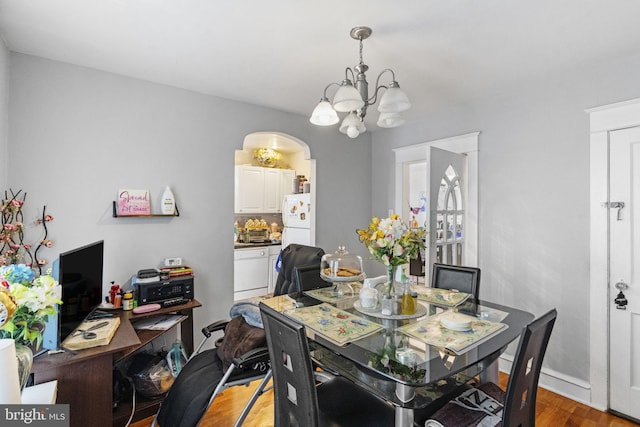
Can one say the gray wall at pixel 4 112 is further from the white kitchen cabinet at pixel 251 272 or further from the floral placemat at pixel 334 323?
the white kitchen cabinet at pixel 251 272

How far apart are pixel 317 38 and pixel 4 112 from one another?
6.74ft

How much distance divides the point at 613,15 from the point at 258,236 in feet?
16.0

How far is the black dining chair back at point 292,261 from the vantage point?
2.62m

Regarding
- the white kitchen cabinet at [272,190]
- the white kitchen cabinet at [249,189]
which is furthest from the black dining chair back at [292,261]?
the white kitchen cabinet at [272,190]

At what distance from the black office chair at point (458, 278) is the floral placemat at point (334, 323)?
3.20 ft

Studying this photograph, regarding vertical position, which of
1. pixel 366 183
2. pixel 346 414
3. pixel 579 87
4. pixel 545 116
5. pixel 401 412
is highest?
pixel 579 87

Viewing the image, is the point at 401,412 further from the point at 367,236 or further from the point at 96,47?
the point at 96,47

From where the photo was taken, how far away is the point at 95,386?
65.7 inches

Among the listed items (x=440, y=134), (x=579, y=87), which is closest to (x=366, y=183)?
(x=440, y=134)

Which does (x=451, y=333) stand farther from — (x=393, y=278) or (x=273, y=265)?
(x=273, y=265)

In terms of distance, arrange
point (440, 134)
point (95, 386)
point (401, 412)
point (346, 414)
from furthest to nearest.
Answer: point (440, 134) < point (95, 386) < point (346, 414) < point (401, 412)

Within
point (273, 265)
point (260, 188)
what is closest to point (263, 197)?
point (260, 188)

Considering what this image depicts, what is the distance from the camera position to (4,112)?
2070 millimetres

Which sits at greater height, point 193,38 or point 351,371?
point 193,38
